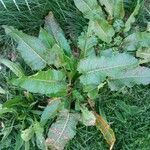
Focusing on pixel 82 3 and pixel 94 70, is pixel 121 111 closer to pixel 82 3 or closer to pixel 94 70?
pixel 94 70

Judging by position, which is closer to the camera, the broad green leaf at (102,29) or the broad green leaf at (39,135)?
the broad green leaf at (39,135)

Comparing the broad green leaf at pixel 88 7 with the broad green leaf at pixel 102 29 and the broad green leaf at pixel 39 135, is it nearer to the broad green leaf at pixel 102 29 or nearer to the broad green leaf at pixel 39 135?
the broad green leaf at pixel 102 29

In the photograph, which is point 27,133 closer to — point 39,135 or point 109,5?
point 39,135

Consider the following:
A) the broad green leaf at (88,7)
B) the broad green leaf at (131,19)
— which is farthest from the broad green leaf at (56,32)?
the broad green leaf at (131,19)

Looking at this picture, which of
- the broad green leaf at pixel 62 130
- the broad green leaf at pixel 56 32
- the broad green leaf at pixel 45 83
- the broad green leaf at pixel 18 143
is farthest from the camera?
the broad green leaf at pixel 56 32

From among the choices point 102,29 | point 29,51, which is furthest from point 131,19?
point 29,51

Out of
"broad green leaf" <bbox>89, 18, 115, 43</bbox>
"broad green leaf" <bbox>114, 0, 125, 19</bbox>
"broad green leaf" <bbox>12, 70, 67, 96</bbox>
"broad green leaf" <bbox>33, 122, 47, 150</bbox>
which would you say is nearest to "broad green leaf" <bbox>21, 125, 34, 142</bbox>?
"broad green leaf" <bbox>33, 122, 47, 150</bbox>
